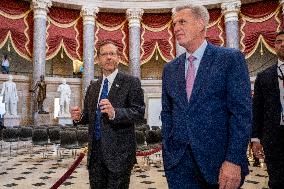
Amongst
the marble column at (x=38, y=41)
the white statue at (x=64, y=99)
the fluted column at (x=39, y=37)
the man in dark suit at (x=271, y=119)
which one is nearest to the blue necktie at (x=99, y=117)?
the man in dark suit at (x=271, y=119)

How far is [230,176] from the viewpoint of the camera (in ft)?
5.14

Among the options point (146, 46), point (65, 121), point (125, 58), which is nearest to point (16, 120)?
point (65, 121)

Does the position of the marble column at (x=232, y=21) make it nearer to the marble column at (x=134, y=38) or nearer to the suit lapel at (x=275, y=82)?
the marble column at (x=134, y=38)

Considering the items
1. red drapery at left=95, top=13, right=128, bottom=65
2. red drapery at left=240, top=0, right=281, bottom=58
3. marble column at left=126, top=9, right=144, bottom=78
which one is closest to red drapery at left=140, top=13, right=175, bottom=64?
marble column at left=126, top=9, right=144, bottom=78

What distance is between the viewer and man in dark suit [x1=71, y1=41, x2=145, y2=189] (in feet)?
7.92

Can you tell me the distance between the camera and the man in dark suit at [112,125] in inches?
95.0

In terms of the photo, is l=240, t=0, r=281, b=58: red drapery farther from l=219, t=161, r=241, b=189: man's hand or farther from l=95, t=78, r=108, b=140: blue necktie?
l=219, t=161, r=241, b=189: man's hand

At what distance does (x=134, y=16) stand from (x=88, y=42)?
291 centimetres

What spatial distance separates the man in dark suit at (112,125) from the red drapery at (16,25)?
13.7 metres

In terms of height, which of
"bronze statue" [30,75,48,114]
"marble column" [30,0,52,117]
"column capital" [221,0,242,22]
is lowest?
"bronze statue" [30,75,48,114]

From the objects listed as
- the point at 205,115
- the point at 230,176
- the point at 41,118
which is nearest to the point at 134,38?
the point at 41,118

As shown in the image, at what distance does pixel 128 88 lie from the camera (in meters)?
2.63

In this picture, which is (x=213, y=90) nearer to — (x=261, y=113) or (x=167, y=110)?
(x=167, y=110)

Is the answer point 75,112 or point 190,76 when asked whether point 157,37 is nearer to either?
point 75,112
